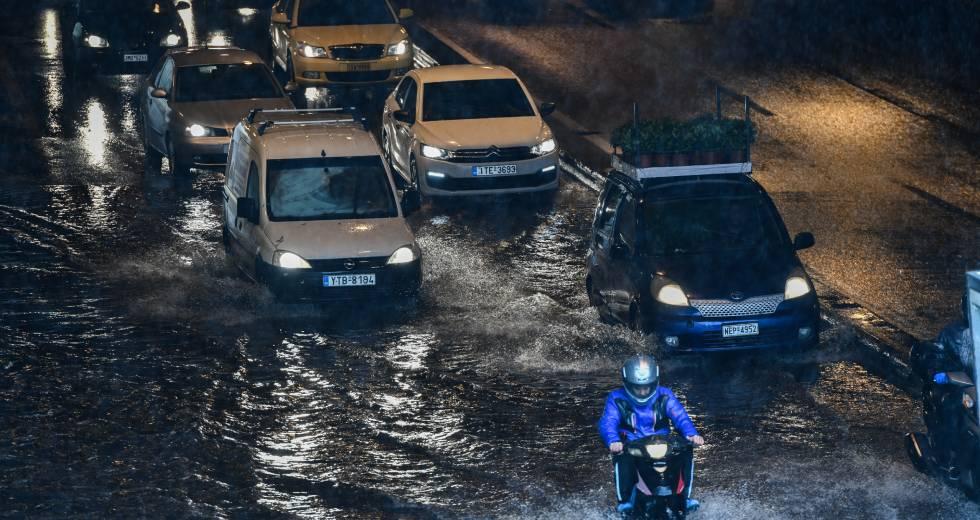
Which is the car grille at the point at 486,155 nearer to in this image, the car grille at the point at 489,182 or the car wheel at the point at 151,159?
the car grille at the point at 489,182

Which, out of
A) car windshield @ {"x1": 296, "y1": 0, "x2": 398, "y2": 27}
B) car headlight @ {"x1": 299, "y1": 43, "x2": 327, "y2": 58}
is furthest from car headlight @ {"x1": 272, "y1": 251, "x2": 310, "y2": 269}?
car windshield @ {"x1": 296, "y1": 0, "x2": 398, "y2": 27}

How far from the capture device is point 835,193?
19.1 metres

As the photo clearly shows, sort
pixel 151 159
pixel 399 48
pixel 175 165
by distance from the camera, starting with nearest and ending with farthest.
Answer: pixel 175 165, pixel 151 159, pixel 399 48

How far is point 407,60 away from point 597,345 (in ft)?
41.0

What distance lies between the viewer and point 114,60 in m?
28.0

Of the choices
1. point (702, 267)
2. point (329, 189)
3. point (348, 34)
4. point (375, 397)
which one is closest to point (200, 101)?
point (348, 34)

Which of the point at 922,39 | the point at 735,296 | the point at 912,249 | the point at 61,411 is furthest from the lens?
the point at 922,39

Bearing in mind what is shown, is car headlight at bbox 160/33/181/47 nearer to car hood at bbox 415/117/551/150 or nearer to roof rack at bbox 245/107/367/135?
car hood at bbox 415/117/551/150

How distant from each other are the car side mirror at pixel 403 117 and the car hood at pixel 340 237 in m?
4.85

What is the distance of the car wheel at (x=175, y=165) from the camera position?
67.7 feet

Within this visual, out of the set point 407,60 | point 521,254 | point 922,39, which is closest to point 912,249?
point 521,254

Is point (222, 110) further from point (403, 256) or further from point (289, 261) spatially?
point (403, 256)

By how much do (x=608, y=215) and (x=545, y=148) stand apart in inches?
196

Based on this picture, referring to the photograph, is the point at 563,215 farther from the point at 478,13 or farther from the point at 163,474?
the point at 478,13
